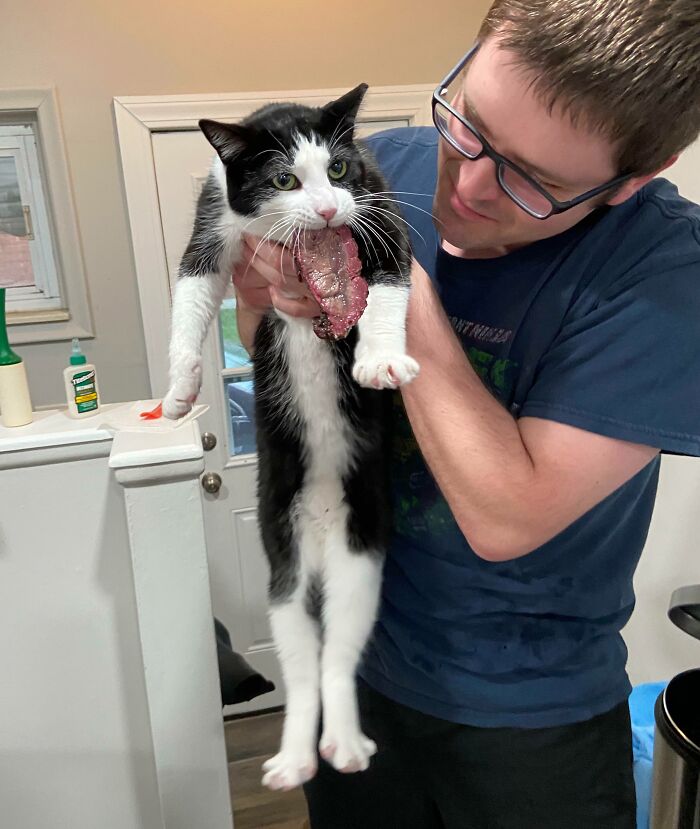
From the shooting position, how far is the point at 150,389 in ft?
7.82

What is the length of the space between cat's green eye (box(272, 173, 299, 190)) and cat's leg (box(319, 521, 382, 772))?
514mm

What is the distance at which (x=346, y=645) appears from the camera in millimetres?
990

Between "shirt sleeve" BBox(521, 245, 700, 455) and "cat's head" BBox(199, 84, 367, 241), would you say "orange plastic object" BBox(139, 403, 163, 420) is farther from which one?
"shirt sleeve" BBox(521, 245, 700, 455)

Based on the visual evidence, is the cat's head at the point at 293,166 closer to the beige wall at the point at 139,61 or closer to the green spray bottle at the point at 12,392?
the green spray bottle at the point at 12,392

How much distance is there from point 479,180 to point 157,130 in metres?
1.75

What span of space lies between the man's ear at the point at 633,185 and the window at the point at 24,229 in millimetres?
2016

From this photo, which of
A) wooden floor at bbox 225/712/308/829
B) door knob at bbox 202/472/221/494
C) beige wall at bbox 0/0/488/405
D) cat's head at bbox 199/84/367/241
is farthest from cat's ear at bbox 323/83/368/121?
wooden floor at bbox 225/712/308/829

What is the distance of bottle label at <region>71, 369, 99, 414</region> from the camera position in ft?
4.48

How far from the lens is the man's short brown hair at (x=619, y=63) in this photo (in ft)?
1.98

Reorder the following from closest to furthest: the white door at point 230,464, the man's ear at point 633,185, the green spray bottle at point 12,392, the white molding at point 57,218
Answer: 1. the man's ear at point 633,185
2. the green spray bottle at point 12,392
3. the white molding at point 57,218
4. the white door at point 230,464

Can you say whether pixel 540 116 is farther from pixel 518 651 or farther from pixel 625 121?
pixel 518 651

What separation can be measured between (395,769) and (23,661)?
31.8 inches

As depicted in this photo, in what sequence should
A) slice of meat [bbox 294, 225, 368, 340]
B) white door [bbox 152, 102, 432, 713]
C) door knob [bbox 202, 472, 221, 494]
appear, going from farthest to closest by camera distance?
door knob [bbox 202, 472, 221, 494] < white door [bbox 152, 102, 432, 713] < slice of meat [bbox 294, 225, 368, 340]

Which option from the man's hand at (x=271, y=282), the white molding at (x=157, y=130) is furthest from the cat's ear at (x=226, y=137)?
the white molding at (x=157, y=130)
